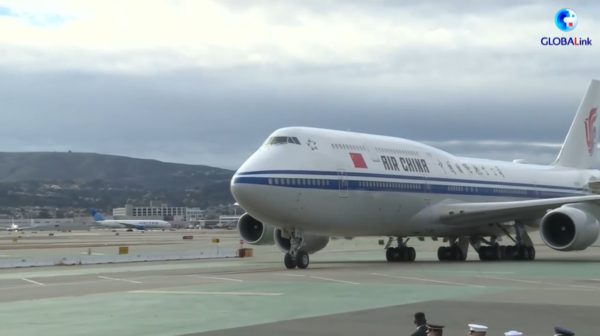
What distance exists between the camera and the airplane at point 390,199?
25109mm

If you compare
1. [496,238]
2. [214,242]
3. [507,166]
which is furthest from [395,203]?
[214,242]

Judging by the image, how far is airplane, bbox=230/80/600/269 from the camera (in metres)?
25.1

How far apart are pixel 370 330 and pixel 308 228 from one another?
1488 centimetres

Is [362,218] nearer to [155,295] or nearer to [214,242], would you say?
[155,295]

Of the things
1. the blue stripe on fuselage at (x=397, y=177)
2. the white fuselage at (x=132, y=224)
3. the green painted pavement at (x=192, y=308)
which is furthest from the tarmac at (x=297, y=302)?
the white fuselage at (x=132, y=224)

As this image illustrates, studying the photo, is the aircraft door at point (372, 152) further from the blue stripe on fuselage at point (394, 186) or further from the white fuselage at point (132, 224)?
the white fuselage at point (132, 224)

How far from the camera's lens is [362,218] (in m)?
27.5

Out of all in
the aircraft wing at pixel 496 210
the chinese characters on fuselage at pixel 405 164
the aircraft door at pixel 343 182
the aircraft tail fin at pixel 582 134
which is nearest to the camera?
the aircraft door at pixel 343 182

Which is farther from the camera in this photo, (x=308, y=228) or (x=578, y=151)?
(x=578, y=151)

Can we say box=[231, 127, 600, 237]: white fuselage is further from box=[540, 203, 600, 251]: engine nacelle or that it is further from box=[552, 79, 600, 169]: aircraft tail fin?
box=[552, 79, 600, 169]: aircraft tail fin

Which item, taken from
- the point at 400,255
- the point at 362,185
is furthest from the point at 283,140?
the point at 400,255

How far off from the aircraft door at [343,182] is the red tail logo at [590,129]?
18.3 meters

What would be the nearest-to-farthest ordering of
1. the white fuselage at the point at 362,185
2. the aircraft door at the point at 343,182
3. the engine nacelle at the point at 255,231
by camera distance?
the white fuselage at the point at 362,185
the aircraft door at the point at 343,182
the engine nacelle at the point at 255,231

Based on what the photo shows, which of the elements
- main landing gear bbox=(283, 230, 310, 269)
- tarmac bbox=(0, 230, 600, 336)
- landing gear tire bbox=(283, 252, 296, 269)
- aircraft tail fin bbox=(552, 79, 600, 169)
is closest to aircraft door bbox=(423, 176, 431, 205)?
main landing gear bbox=(283, 230, 310, 269)
